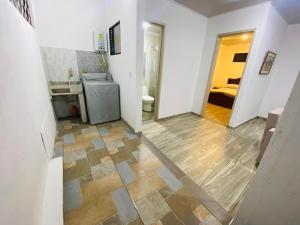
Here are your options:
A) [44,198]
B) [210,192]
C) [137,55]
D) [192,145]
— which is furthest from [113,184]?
[137,55]

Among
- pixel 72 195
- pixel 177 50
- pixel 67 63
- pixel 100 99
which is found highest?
pixel 177 50

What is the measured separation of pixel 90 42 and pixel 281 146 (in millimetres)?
3523

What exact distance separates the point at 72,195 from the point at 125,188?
0.53 meters

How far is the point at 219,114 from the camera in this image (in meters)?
3.74

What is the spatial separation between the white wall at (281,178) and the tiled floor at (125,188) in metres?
0.45

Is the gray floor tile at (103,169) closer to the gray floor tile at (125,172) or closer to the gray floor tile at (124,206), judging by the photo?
the gray floor tile at (125,172)

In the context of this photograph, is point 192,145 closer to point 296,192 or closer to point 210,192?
point 210,192

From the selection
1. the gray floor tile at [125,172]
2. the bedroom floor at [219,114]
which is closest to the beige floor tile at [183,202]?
the gray floor tile at [125,172]

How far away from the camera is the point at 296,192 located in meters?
0.71

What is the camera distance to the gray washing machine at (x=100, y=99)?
8.34ft

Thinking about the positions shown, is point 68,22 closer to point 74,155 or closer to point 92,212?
point 74,155

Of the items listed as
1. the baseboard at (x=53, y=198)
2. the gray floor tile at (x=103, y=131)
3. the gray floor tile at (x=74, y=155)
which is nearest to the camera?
the baseboard at (x=53, y=198)

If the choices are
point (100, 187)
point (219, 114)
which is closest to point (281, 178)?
point (100, 187)

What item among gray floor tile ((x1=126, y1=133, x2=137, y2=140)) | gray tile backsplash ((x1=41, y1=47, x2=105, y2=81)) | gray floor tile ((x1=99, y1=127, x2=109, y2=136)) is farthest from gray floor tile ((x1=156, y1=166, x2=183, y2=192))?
gray tile backsplash ((x1=41, y1=47, x2=105, y2=81))
